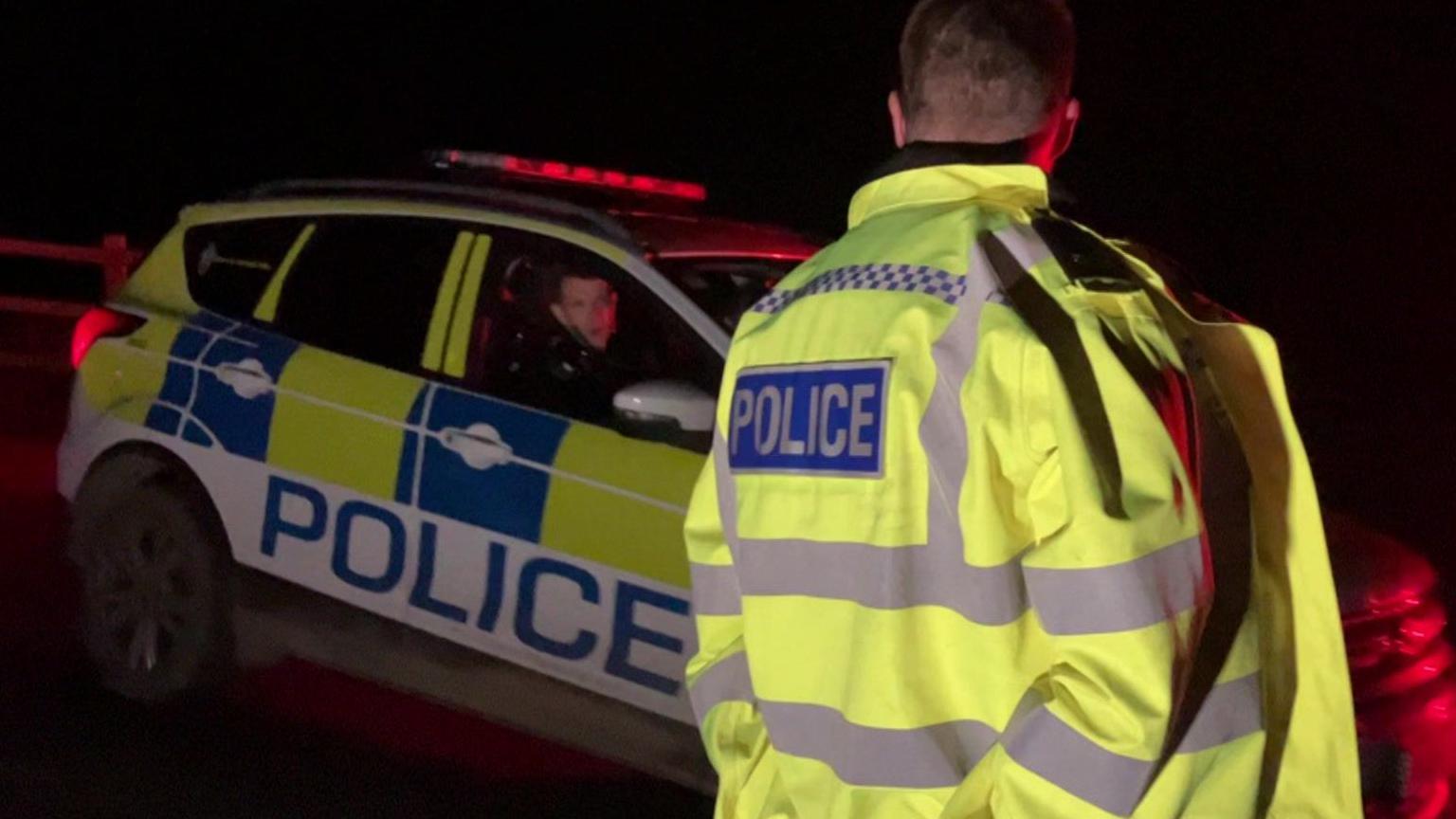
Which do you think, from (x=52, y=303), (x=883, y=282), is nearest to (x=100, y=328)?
(x=883, y=282)

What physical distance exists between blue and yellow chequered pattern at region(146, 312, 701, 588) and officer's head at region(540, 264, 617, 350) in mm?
291

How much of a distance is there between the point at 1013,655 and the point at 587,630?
8.77 ft

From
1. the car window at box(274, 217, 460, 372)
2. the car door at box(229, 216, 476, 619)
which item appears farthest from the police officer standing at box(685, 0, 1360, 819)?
the car window at box(274, 217, 460, 372)

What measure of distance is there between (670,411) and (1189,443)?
2490 millimetres

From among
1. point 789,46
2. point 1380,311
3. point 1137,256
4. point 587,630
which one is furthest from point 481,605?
point 789,46

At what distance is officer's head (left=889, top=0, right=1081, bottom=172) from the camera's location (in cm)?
180

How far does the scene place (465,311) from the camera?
4738 mm

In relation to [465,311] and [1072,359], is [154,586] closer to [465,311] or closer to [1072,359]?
[465,311]

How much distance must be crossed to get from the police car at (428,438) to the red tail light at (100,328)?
0.04ft

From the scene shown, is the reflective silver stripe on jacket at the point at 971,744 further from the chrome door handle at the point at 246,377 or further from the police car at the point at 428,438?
the chrome door handle at the point at 246,377

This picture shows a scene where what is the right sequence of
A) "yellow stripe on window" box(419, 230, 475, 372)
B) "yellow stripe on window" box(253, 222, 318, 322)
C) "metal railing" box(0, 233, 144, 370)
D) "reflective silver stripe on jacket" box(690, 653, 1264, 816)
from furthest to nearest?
"metal railing" box(0, 233, 144, 370) → "yellow stripe on window" box(253, 222, 318, 322) → "yellow stripe on window" box(419, 230, 475, 372) → "reflective silver stripe on jacket" box(690, 653, 1264, 816)

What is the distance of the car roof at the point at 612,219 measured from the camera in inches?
183

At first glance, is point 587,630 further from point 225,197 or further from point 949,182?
point 949,182

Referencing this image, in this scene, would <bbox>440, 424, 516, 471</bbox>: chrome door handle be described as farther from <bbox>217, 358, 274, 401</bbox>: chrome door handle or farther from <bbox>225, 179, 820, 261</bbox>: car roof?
<bbox>217, 358, 274, 401</bbox>: chrome door handle
